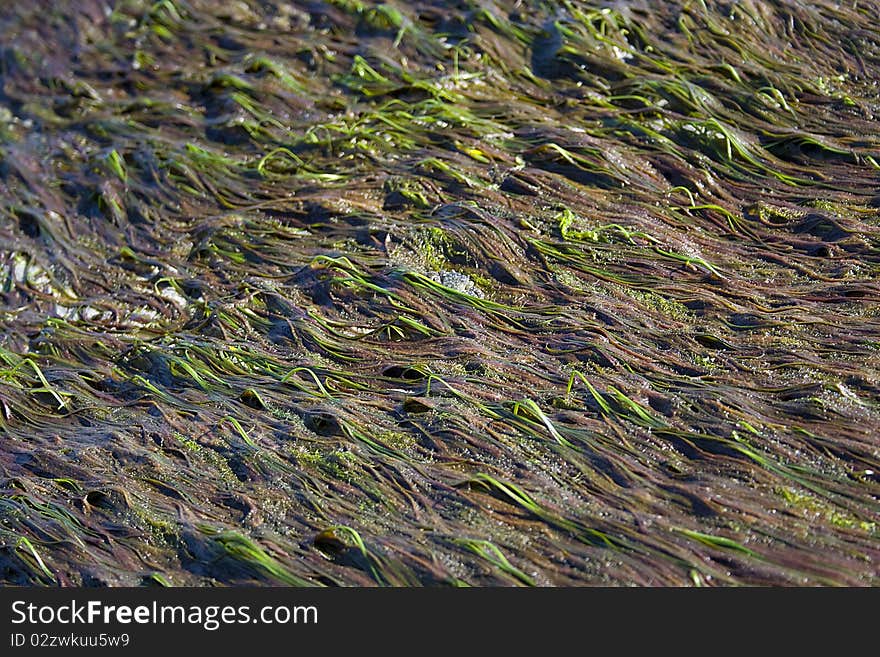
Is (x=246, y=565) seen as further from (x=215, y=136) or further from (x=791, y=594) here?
(x=215, y=136)

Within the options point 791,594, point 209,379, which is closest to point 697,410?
point 791,594

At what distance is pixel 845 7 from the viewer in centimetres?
415

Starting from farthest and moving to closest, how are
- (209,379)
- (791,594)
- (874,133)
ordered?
(874,133)
(209,379)
(791,594)

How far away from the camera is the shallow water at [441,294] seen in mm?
2490

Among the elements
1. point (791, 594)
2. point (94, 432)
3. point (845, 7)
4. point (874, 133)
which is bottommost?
point (94, 432)

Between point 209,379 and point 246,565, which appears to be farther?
point 209,379

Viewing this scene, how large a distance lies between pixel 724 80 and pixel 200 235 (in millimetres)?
2246

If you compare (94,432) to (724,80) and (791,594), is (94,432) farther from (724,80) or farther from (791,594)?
(724,80)

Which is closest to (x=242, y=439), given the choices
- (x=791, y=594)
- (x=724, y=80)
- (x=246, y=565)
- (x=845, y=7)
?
(x=246, y=565)

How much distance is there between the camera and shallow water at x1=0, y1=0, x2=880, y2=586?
2490 millimetres

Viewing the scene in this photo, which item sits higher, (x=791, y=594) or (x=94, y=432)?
(x=791, y=594)

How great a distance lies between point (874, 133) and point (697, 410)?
1644 millimetres

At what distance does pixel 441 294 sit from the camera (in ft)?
10.6

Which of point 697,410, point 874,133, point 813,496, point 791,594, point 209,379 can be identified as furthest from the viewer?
point 874,133
